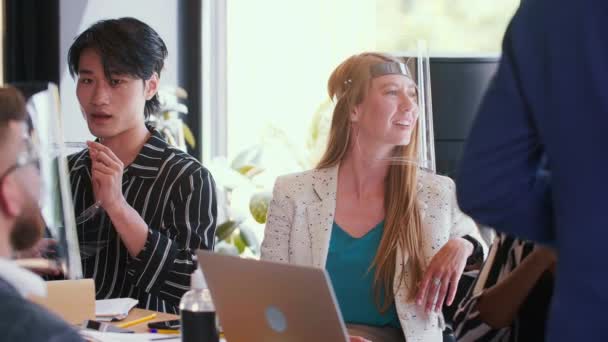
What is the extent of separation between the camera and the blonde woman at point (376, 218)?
7.40 ft

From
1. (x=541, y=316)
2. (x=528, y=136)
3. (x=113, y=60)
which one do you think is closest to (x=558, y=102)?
(x=528, y=136)

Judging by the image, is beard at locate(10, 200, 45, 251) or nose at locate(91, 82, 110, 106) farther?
nose at locate(91, 82, 110, 106)

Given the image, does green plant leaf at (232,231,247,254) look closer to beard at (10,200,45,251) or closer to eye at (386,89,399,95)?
eye at (386,89,399,95)

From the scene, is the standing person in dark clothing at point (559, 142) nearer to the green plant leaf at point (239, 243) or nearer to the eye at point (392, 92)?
the eye at point (392, 92)

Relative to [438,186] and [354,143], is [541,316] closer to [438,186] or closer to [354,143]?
[438,186]

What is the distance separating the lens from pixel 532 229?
1171 mm

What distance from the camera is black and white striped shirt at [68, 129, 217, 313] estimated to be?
91.9 inches

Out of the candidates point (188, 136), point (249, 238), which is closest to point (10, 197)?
point (249, 238)

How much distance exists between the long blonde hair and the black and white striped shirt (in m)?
0.39

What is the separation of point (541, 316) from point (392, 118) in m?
0.97

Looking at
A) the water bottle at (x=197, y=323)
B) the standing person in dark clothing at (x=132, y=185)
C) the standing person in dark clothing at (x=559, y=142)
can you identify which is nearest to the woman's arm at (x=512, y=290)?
the standing person in dark clothing at (x=559, y=142)

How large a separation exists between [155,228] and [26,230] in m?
1.37

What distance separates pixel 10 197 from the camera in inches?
42.1

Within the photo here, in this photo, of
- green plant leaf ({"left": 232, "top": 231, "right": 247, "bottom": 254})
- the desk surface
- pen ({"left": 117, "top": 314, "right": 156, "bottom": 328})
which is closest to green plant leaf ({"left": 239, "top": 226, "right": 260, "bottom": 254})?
green plant leaf ({"left": 232, "top": 231, "right": 247, "bottom": 254})
